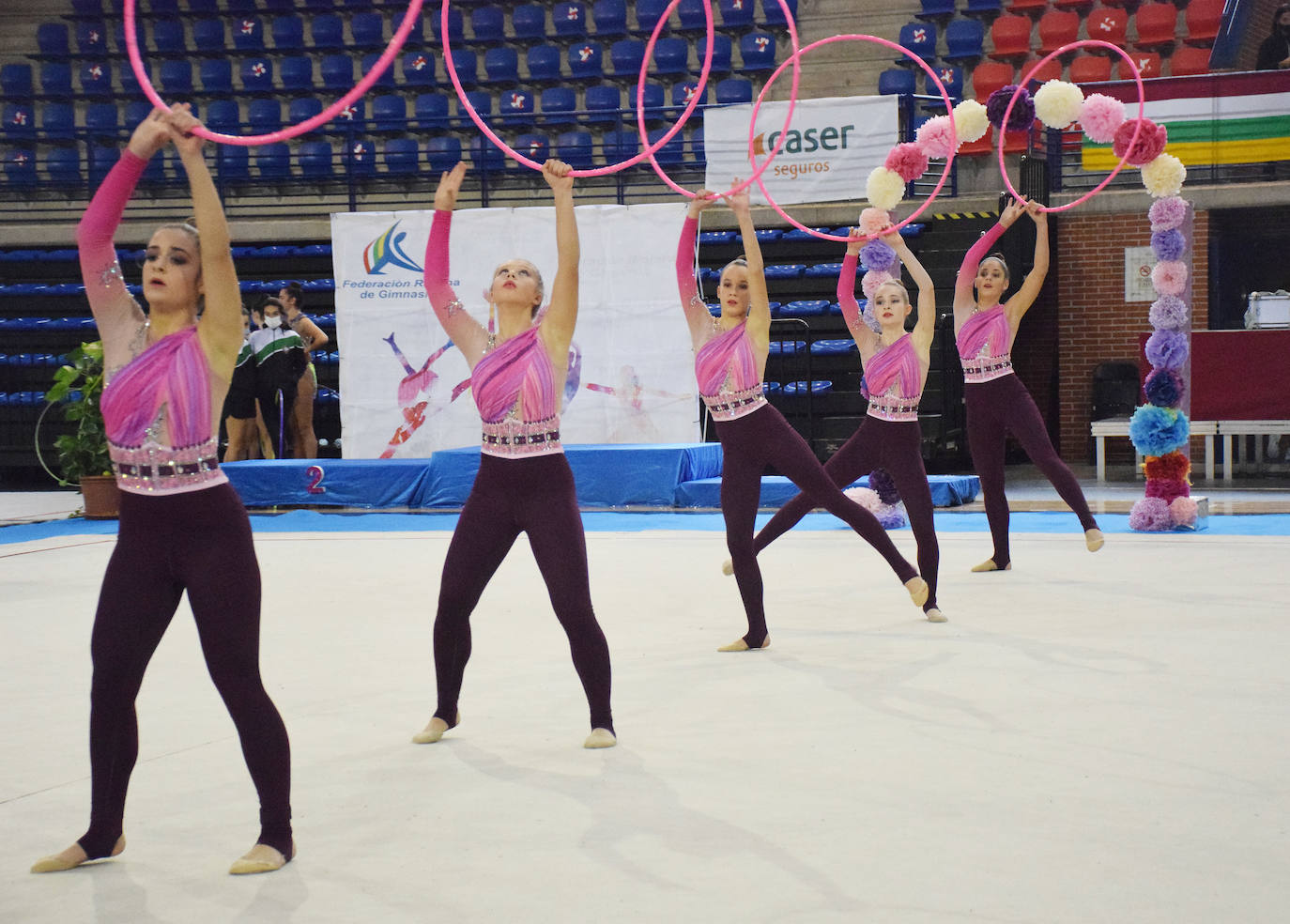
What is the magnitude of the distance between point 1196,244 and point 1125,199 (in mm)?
830

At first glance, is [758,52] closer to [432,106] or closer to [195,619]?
[432,106]

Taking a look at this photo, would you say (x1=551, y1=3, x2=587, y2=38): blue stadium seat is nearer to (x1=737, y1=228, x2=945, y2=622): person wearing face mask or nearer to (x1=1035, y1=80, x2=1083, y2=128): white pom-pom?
(x1=1035, y1=80, x2=1083, y2=128): white pom-pom

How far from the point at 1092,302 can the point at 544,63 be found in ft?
26.7

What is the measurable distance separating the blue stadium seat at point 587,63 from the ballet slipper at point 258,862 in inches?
610

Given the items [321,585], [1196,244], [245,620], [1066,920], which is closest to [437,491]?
[321,585]

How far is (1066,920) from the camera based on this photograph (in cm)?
248

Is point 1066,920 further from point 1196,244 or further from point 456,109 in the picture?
point 456,109

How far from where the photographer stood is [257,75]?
709 inches

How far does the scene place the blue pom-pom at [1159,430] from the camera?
9086 mm

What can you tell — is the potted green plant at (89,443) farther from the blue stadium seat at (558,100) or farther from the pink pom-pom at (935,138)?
the blue stadium seat at (558,100)

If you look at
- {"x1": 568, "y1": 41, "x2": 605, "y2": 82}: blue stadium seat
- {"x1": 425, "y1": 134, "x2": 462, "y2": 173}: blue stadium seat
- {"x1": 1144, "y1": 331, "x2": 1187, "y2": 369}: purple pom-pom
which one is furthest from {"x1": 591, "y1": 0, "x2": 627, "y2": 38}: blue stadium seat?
{"x1": 1144, "y1": 331, "x2": 1187, "y2": 369}: purple pom-pom

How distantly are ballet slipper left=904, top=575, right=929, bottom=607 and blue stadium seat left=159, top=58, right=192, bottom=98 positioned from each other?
15.7 metres

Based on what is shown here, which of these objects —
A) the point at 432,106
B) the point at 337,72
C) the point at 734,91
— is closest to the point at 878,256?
the point at 734,91

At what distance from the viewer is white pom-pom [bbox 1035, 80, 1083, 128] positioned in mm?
8195
